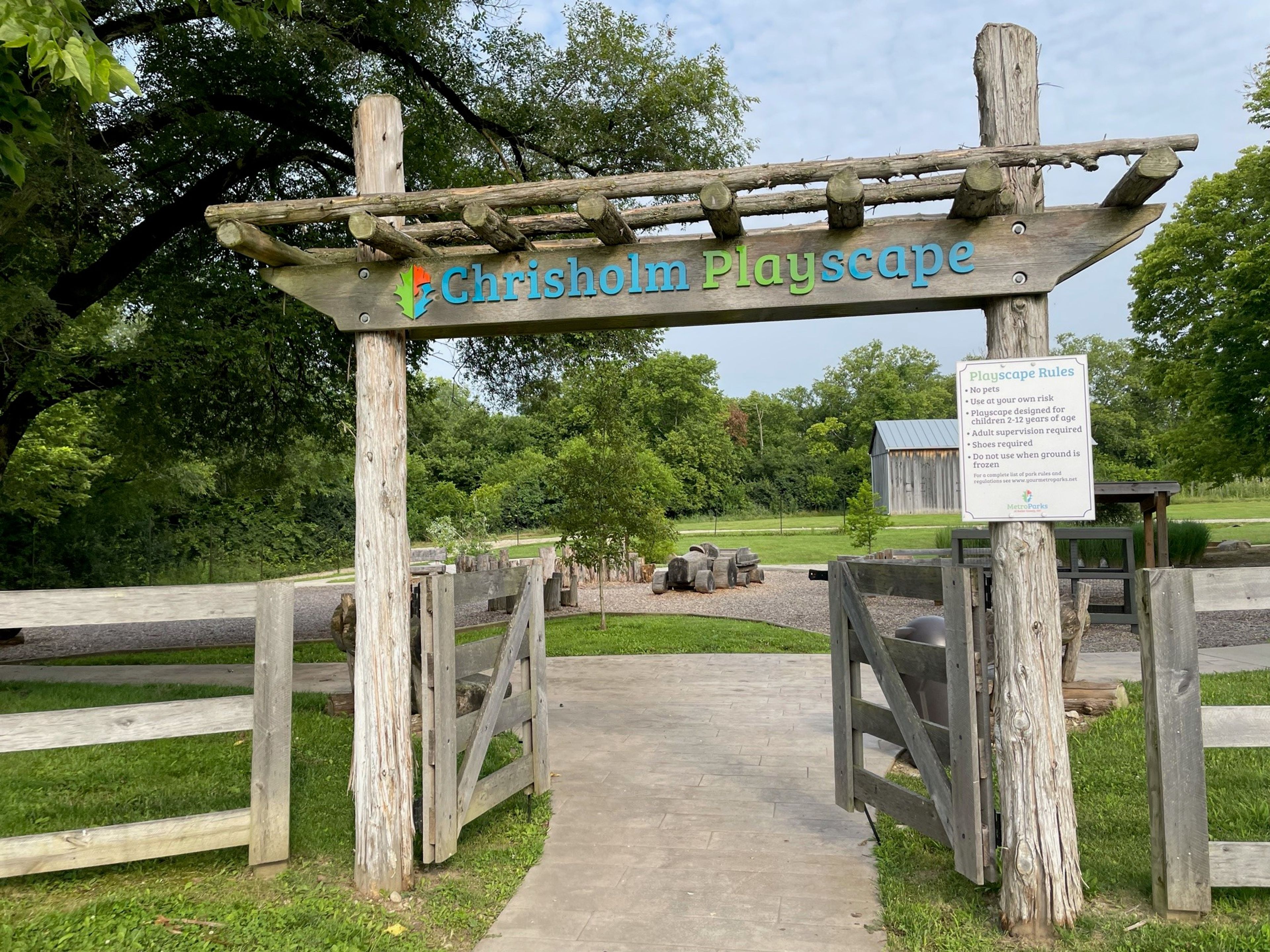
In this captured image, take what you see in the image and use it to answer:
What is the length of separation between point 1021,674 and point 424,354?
400 inches

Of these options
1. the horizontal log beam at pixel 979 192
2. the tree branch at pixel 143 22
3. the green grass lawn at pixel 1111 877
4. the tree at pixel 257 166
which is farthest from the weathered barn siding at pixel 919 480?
the horizontal log beam at pixel 979 192

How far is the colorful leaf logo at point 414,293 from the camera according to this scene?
4.75 m

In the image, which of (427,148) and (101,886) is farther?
(427,148)

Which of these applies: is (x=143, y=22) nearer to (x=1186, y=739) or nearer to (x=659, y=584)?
(x=1186, y=739)

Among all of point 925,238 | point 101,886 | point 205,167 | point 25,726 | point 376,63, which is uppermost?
point 376,63

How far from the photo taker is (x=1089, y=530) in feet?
43.9

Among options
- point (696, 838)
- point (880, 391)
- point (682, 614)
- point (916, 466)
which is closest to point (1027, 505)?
point (696, 838)

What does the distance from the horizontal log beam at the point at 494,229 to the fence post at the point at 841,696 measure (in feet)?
7.94

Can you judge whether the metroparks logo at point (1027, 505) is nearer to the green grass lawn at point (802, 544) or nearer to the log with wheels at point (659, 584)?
the log with wheels at point (659, 584)

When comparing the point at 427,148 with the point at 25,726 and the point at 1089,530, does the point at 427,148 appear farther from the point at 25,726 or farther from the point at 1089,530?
the point at 1089,530

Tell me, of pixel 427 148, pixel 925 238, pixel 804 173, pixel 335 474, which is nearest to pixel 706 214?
pixel 804 173

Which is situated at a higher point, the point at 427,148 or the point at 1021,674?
the point at 427,148

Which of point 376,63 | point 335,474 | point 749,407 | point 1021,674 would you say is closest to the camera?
point 1021,674

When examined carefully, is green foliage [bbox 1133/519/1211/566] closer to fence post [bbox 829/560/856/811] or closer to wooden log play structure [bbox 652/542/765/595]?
wooden log play structure [bbox 652/542/765/595]
